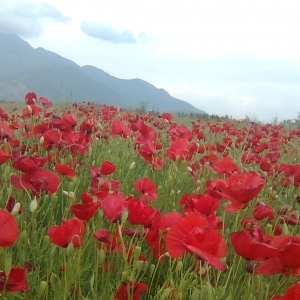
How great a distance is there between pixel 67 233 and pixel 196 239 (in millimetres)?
370

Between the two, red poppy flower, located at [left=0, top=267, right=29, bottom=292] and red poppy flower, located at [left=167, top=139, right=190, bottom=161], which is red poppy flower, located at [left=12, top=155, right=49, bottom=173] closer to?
red poppy flower, located at [left=0, top=267, right=29, bottom=292]

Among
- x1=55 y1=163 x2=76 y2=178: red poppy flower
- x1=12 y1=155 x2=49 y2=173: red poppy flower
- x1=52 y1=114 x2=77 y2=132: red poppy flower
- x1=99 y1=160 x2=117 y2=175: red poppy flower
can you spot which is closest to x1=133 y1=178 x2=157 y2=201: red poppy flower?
x1=99 y1=160 x2=117 y2=175: red poppy flower

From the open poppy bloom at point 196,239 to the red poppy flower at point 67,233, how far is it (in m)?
0.27

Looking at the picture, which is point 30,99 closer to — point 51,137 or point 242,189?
point 51,137

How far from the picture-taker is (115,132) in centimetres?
301

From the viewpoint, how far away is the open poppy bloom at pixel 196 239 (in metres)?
1.10

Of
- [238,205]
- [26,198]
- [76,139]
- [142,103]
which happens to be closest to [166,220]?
[238,205]

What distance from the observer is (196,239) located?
111 centimetres

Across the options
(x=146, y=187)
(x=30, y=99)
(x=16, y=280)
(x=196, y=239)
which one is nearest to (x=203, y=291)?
(x=196, y=239)

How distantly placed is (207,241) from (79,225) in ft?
1.22

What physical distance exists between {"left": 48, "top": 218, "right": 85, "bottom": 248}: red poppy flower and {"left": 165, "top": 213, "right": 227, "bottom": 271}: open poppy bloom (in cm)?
27

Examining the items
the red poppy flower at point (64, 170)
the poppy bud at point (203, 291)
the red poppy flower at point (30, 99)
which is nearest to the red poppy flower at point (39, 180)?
the red poppy flower at point (64, 170)

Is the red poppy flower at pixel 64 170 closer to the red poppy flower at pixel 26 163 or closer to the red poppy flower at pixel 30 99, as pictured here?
the red poppy flower at pixel 26 163

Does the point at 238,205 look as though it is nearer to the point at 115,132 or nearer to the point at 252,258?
the point at 252,258
